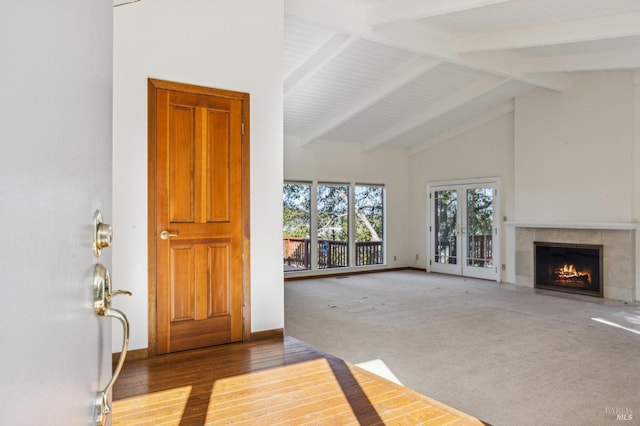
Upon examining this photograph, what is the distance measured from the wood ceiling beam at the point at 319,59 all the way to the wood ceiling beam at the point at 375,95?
1374 mm

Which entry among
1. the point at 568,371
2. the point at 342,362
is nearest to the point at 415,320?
the point at 568,371

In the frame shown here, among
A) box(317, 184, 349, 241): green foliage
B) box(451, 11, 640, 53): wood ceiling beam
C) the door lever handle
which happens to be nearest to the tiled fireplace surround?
box(451, 11, 640, 53): wood ceiling beam

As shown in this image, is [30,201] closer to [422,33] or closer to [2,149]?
[2,149]

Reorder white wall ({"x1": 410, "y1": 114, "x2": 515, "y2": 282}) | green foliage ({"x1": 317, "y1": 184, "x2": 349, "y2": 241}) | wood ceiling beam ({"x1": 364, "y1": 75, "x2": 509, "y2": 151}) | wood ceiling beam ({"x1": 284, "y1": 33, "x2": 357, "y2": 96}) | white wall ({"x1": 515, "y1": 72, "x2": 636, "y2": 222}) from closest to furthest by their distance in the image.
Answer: wood ceiling beam ({"x1": 284, "y1": 33, "x2": 357, "y2": 96}) → white wall ({"x1": 515, "y1": 72, "x2": 636, "y2": 222}) → wood ceiling beam ({"x1": 364, "y1": 75, "x2": 509, "y2": 151}) → white wall ({"x1": 410, "y1": 114, "x2": 515, "y2": 282}) → green foliage ({"x1": 317, "y1": 184, "x2": 349, "y2": 241})

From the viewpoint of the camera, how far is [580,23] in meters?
5.12

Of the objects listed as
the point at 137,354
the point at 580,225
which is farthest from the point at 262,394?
the point at 580,225

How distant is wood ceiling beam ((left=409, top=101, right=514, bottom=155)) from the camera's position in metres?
8.59

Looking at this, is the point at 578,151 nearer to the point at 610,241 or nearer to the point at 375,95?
the point at 610,241

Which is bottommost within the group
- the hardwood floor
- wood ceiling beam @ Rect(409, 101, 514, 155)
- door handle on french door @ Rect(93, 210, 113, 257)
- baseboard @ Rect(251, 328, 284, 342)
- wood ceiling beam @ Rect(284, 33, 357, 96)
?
the hardwood floor

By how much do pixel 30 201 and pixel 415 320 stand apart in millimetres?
5292

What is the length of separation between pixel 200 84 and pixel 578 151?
630cm

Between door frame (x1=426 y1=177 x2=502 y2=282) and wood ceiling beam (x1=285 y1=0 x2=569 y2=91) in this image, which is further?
door frame (x1=426 y1=177 x2=502 y2=282)

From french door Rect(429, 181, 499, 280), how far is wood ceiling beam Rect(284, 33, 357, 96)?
4.45m

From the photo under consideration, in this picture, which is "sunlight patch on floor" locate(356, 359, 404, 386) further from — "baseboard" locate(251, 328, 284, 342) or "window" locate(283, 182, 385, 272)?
"window" locate(283, 182, 385, 272)
